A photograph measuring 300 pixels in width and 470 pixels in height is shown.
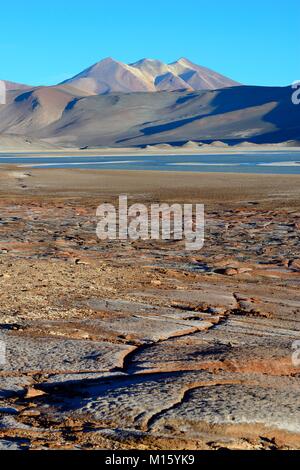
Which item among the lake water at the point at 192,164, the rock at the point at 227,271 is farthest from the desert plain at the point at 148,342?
the lake water at the point at 192,164

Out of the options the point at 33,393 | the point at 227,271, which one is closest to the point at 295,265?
the point at 227,271

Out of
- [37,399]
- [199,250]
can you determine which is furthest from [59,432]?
[199,250]

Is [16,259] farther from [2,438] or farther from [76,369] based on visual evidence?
[2,438]

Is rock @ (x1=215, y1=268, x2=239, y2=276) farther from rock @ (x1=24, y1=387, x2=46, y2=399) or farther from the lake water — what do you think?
the lake water

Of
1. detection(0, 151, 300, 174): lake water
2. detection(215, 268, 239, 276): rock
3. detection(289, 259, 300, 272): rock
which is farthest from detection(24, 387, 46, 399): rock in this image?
detection(0, 151, 300, 174): lake water

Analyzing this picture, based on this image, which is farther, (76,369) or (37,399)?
(76,369)

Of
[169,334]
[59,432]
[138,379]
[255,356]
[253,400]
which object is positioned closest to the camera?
[59,432]

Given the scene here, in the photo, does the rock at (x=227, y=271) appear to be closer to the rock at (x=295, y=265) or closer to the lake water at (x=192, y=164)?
the rock at (x=295, y=265)
